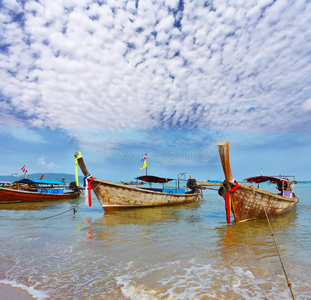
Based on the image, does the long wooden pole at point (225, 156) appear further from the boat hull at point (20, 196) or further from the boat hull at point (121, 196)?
the boat hull at point (20, 196)

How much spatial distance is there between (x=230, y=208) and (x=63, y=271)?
8518 mm

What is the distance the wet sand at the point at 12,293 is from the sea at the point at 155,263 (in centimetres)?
17

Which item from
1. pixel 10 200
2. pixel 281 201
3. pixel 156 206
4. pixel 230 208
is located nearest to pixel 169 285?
pixel 230 208

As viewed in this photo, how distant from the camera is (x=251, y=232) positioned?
31.6ft

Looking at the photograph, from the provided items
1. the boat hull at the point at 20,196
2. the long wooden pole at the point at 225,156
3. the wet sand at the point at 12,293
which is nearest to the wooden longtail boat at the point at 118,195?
the long wooden pole at the point at 225,156

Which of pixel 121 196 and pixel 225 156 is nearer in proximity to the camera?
pixel 225 156

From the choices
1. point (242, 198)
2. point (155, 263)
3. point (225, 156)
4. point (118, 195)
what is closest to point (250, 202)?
point (242, 198)

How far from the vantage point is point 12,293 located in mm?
4242

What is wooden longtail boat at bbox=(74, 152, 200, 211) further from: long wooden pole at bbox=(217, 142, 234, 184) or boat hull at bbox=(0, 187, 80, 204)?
boat hull at bbox=(0, 187, 80, 204)

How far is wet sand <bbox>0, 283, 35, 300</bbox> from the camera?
4082 millimetres

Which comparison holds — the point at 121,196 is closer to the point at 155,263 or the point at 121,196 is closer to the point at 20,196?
the point at 155,263

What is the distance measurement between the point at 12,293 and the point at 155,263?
10.9ft

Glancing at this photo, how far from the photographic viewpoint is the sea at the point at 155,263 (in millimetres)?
4445

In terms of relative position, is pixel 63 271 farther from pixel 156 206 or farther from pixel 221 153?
pixel 156 206
